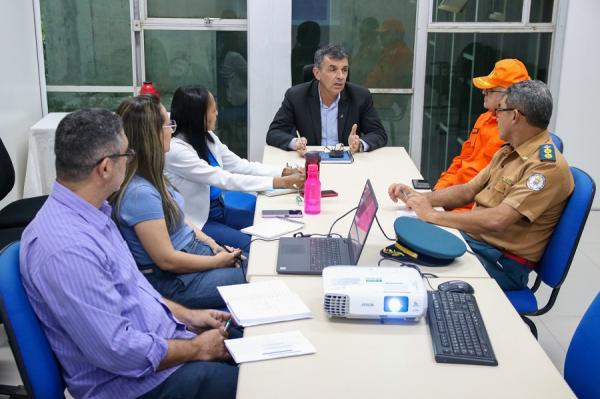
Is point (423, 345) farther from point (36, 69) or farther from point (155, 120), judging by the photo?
point (36, 69)

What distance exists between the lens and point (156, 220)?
2.31m

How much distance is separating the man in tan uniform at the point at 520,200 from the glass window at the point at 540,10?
8.42ft

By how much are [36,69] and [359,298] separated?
12.7ft

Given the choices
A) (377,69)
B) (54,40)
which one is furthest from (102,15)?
(377,69)

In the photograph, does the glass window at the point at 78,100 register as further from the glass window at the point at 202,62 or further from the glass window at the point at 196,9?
the glass window at the point at 196,9

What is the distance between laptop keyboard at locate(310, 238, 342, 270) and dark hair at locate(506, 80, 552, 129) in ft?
3.06

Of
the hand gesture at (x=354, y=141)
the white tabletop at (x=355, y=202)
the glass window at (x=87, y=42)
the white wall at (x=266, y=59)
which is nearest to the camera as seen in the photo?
the white tabletop at (x=355, y=202)

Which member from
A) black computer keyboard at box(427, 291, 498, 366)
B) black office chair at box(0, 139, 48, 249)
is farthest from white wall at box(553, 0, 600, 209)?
black office chair at box(0, 139, 48, 249)

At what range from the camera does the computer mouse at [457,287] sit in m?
2.12

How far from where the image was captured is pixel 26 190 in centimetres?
454

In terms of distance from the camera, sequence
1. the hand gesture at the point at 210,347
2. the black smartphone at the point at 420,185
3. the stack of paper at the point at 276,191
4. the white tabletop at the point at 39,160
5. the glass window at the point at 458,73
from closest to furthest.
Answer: the hand gesture at the point at 210,347, the stack of paper at the point at 276,191, the black smartphone at the point at 420,185, the white tabletop at the point at 39,160, the glass window at the point at 458,73

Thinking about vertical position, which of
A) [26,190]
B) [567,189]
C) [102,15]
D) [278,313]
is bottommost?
[26,190]

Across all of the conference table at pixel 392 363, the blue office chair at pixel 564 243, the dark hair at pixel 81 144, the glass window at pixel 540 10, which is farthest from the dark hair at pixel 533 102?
the glass window at pixel 540 10

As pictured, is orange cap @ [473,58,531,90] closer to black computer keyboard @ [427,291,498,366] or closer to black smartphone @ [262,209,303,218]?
black smartphone @ [262,209,303,218]
